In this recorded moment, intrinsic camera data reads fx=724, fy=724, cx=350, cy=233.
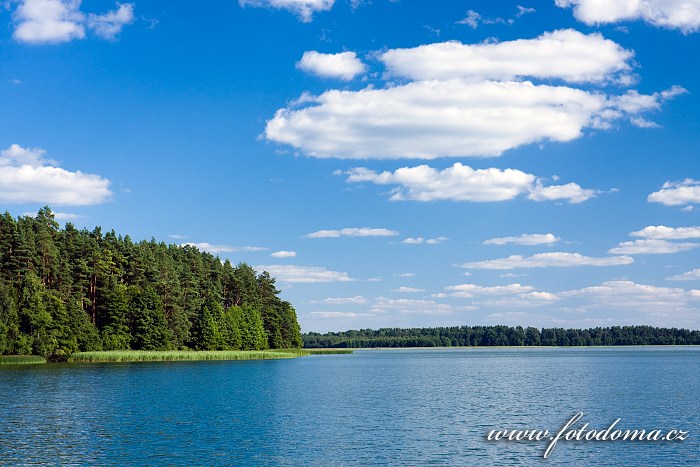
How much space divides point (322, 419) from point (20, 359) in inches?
3239

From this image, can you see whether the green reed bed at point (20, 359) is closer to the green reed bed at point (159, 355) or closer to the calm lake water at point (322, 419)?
the green reed bed at point (159, 355)

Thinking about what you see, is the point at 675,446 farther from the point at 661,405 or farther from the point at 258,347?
the point at 258,347

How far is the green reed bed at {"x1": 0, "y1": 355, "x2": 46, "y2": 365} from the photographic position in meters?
116

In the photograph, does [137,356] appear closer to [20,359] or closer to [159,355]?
[159,355]

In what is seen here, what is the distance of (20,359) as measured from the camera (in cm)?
11788

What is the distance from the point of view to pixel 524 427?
5000 cm

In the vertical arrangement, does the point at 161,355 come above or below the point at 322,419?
A: above

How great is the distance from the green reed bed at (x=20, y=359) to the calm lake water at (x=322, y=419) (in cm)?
2601

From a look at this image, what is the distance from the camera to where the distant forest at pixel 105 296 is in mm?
119188

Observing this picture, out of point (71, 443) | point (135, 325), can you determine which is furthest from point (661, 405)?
point (135, 325)

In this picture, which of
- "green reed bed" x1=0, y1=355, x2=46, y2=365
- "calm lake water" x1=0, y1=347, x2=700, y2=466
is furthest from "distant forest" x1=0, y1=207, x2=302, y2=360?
"calm lake water" x1=0, y1=347, x2=700, y2=466

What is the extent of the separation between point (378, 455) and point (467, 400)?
3059cm

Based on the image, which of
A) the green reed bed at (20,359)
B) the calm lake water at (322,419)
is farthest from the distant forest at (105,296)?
the calm lake water at (322,419)

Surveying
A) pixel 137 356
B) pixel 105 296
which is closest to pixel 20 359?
pixel 137 356
